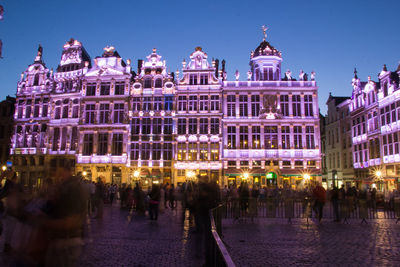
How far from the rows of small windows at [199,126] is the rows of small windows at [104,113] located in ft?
25.8

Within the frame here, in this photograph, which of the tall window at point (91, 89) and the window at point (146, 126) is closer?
the window at point (146, 126)

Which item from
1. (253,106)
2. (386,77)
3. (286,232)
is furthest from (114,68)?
(286,232)

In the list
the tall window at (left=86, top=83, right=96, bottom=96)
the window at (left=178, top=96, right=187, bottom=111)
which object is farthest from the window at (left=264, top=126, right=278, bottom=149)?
the tall window at (left=86, top=83, right=96, bottom=96)

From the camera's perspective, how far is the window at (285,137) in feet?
138

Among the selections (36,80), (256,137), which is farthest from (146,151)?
(36,80)

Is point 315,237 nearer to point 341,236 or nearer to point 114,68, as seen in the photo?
point 341,236

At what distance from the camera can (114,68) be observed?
150 ft

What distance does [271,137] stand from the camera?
139 ft

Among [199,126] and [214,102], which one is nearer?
[199,126]

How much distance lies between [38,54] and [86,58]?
7335mm

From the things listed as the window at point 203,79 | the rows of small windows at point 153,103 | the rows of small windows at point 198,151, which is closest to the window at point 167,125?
the rows of small windows at point 153,103

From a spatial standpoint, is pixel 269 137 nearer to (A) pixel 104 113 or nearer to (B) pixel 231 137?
(B) pixel 231 137

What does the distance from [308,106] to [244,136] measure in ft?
28.8

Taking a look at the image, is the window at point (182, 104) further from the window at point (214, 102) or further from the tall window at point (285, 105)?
the tall window at point (285, 105)
